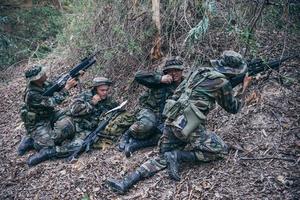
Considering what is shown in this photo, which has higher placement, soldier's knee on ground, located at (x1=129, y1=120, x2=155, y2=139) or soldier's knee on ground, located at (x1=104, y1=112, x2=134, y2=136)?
soldier's knee on ground, located at (x1=129, y1=120, x2=155, y2=139)

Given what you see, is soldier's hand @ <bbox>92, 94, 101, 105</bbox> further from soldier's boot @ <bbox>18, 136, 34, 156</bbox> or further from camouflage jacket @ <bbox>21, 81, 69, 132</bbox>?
soldier's boot @ <bbox>18, 136, 34, 156</bbox>

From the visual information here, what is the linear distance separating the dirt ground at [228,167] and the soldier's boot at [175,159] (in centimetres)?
13

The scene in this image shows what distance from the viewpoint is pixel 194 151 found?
211 inches

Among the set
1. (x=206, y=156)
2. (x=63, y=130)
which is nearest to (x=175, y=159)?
(x=206, y=156)

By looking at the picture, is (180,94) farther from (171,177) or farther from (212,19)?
(212,19)

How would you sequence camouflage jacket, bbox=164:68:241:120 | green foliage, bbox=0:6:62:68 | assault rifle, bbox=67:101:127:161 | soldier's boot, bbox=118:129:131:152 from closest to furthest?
camouflage jacket, bbox=164:68:241:120 → soldier's boot, bbox=118:129:131:152 → assault rifle, bbox=67:101:127:161 → green foliage, bbox=0:6:62:68

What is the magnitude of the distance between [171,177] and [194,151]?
48 cm

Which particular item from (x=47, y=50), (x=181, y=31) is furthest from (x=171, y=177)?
(x=47, y=50)

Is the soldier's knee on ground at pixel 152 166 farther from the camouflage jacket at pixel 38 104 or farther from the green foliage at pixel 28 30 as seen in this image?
the green foliage at pixel 28 30

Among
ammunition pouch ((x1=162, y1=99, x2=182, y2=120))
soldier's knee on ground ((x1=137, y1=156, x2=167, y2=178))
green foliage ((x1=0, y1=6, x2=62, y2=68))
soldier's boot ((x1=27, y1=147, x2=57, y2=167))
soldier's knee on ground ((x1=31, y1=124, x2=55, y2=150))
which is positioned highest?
ammunition pouch ((x1=162, y1=99, x2=182, y2=120))

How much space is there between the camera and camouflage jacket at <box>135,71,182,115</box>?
20.8 ft

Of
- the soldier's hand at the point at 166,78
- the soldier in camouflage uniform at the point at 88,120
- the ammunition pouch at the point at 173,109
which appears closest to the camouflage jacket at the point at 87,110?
the soldier in camouflage uniform at the point at 88,120

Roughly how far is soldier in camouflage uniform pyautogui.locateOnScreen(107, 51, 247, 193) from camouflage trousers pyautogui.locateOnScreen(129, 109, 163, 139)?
922mm

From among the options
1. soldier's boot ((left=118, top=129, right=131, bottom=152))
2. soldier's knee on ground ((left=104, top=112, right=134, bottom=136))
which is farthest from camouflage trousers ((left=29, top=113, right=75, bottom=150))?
soldier's boot ((left=118, top=129, right=131, bottom=152))
